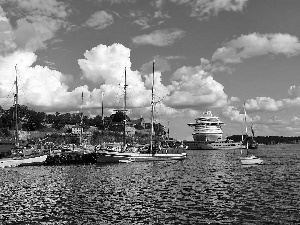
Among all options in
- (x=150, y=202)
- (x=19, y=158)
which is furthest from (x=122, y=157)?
(x=150, y=202)

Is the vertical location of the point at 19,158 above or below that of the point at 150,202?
above

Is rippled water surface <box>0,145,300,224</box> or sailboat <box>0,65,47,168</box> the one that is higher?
sailboat <box>0,65,47,168</box>

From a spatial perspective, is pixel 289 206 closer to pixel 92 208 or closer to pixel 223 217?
pixel 223 217

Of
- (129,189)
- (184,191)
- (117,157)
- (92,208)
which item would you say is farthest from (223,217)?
(117,157)

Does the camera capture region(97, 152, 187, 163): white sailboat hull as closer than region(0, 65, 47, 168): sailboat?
No

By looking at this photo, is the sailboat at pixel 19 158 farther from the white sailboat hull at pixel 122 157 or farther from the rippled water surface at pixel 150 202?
the rippled water surface at pixel 150 202

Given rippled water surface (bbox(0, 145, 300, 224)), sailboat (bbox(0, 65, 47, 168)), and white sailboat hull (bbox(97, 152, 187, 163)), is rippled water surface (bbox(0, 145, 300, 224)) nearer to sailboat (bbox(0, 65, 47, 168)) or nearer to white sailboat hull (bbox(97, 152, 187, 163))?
sailboat (bbox(0, 65, 47, 168))

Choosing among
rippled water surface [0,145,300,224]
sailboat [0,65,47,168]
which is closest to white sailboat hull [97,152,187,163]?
sailboat [0,65,47,168]

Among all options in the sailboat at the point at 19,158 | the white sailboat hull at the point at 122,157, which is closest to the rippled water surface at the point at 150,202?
the sailboat at the point at 19,158

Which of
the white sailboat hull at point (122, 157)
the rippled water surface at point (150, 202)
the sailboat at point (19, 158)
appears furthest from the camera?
the white sailboat hull at point (122, 157)

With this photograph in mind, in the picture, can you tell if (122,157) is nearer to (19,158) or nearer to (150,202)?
(19,158)

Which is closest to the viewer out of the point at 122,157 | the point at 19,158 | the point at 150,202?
the point at 150,202

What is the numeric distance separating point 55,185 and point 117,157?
144 feet

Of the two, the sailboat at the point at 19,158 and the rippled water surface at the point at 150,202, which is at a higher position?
the sailboat at the point at 19,158
